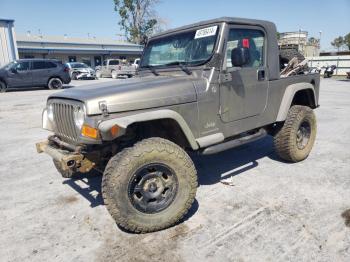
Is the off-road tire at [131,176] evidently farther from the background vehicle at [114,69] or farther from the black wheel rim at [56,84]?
the background vehicle at [114,69]

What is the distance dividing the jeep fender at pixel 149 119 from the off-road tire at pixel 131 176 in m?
0.24

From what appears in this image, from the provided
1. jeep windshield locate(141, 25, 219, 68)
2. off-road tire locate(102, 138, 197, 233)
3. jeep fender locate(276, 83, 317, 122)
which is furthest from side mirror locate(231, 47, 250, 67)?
jeep fender locate(276, 83, 317, 122)

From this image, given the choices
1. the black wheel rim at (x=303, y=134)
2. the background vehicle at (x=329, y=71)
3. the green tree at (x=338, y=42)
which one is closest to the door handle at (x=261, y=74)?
the black wheel rim at (x=303, y=134)

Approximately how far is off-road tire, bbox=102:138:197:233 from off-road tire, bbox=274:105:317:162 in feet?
6.44

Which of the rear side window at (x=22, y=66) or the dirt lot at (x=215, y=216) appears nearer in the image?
the dirt lot at (x=215, y=216)

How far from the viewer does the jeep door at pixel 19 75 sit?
16.1 m

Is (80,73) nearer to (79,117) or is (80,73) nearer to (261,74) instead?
(261,74)

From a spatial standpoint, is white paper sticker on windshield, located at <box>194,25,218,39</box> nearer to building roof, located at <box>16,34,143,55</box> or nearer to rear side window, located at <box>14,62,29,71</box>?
rear side window, located at <box>14,62,29,71</box>

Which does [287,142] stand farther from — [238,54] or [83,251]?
[83,251]

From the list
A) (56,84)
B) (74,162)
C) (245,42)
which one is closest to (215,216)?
(74,162)

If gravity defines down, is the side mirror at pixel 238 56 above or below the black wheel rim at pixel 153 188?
above

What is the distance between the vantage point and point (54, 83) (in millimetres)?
17453

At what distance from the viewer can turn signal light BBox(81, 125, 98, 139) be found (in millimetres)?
2678

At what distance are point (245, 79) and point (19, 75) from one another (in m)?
15.9
